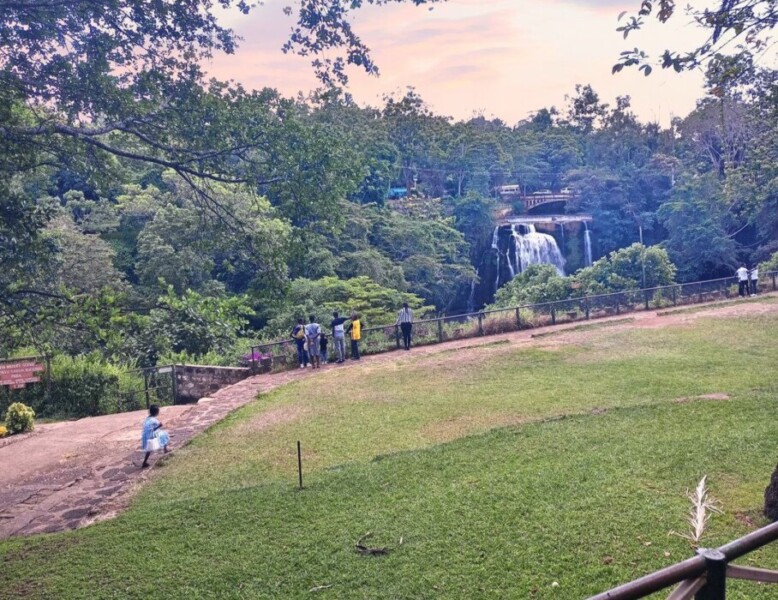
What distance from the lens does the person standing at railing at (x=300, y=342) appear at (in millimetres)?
14375

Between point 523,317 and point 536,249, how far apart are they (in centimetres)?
1949

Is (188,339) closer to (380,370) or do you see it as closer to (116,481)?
(380,370)

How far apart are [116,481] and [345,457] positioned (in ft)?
9.88

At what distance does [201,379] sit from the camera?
15.0 metres

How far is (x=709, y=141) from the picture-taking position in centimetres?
3578

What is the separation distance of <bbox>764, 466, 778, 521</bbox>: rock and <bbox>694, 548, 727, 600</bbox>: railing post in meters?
3.87

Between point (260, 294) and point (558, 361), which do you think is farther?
point (558, 361)

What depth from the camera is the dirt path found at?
6.97m

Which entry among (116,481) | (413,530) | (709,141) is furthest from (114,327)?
(709,141)

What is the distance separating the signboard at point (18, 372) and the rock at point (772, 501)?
42.6 feet

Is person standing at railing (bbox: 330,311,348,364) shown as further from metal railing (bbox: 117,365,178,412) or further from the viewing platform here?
the viewing platform

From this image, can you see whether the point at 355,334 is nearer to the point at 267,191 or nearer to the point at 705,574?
the point at 267,191

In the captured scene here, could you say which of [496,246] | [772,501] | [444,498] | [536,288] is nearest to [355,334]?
[444,498]

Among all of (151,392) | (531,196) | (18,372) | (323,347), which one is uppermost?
(531,196)
